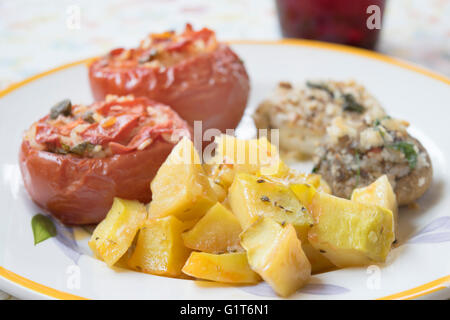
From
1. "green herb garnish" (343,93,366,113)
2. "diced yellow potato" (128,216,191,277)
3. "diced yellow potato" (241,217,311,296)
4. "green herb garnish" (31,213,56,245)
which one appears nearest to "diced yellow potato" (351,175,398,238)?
"diced yellow potato" (241,217,311,296)

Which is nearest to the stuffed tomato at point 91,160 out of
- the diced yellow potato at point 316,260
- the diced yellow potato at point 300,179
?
the diced yellow potato at point 300,179

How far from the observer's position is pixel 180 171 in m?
1.94

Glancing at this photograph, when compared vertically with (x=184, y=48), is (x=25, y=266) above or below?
below

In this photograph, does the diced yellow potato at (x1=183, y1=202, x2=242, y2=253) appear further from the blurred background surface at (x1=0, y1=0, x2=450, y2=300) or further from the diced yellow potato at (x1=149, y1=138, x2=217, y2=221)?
the blurred background surface at (x1=0, y1=0, x2=450, y2=300)

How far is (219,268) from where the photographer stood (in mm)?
1762

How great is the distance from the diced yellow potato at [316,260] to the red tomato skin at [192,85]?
3.70 feet

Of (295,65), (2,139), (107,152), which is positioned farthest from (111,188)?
(295,65)

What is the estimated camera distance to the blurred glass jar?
3.60 metres

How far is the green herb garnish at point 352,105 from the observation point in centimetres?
284

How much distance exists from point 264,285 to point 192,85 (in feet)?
4.13

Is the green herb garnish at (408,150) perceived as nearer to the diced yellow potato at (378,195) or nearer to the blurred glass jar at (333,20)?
the diced yellow potato at (378,195)

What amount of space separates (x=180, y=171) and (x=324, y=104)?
121cm

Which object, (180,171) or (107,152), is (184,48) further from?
(180,171)

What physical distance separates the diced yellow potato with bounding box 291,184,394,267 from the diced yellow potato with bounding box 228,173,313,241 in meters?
0.05
